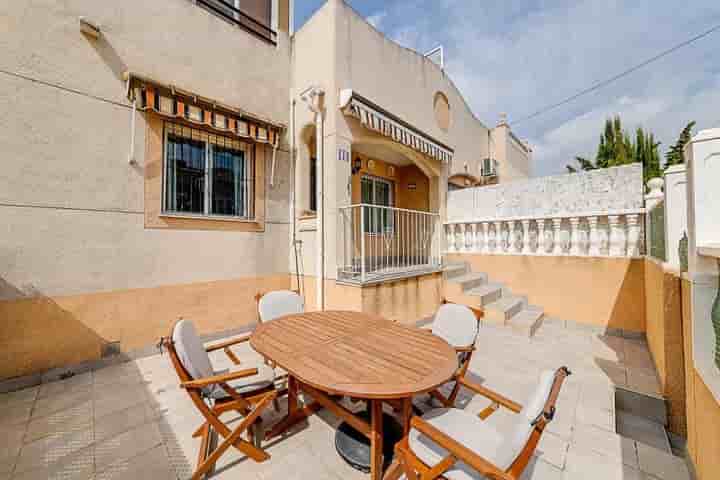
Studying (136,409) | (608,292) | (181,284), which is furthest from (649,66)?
(136,409)

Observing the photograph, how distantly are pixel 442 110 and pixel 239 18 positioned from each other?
5.94 metres

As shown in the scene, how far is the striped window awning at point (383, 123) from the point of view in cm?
525

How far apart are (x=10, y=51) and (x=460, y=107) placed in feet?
33.7

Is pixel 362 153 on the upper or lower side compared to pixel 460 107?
lower

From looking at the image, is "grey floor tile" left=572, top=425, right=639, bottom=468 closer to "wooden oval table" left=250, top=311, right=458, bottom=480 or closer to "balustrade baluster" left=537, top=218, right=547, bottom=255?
"wooden oval table" left=250, top=311, right=458, bottom=480

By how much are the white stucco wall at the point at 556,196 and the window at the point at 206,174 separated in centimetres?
595

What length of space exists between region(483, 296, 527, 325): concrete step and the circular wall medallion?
5527 millimetres

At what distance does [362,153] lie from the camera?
7.91 metres

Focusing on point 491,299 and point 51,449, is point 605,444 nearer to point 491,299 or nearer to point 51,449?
point 491,299

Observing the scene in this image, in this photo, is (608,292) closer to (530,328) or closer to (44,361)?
(530,328)

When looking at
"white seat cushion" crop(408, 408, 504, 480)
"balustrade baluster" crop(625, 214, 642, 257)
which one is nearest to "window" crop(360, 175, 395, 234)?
"balustrade baluster" crop(625, 214, 642, 257)

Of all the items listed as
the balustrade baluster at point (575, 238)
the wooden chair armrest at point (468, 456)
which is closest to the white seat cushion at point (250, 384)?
the wooden chair armrest at point (468, 456)

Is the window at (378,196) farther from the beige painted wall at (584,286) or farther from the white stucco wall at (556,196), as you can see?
the beige painted wall at (584,286)

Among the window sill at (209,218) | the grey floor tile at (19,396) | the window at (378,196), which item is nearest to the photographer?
the grey floor tile at (19,396)
